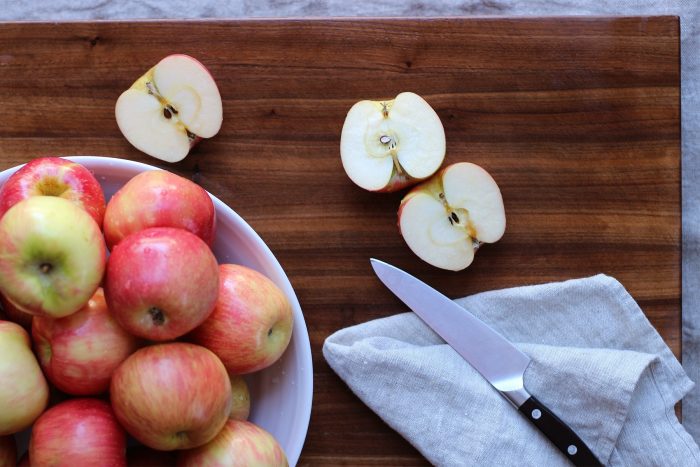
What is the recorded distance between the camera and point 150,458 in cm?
74

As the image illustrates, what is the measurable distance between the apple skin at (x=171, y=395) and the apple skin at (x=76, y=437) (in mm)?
20

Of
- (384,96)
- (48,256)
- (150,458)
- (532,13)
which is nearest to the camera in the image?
(48,256)

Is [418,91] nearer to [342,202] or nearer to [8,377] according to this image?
[342,202]

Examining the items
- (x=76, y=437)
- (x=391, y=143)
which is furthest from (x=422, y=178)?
(x=76, y=437)

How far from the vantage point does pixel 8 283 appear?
63cm

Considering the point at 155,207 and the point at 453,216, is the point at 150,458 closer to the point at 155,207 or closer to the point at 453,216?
the point at 155,207

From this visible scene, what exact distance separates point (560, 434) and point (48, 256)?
0.56 metres

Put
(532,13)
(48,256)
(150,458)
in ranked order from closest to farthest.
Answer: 1. (48,256)
2. (150,458)
3. (532,13)

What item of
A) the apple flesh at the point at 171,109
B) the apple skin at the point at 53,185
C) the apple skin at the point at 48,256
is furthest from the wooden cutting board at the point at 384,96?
the apple skin at the point at 48,256

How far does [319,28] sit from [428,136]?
0.18 metres

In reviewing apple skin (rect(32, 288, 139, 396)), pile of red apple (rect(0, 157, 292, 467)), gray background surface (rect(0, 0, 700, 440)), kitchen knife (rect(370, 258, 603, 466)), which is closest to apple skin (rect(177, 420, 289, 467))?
pile of red apple (rect(0, 157, 292, 467))

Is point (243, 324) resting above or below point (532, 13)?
below

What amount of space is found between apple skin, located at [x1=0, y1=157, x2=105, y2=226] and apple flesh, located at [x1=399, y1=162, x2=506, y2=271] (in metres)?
0.32

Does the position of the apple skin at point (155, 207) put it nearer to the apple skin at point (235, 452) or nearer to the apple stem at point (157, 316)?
the apple stem at point (157, 316)
